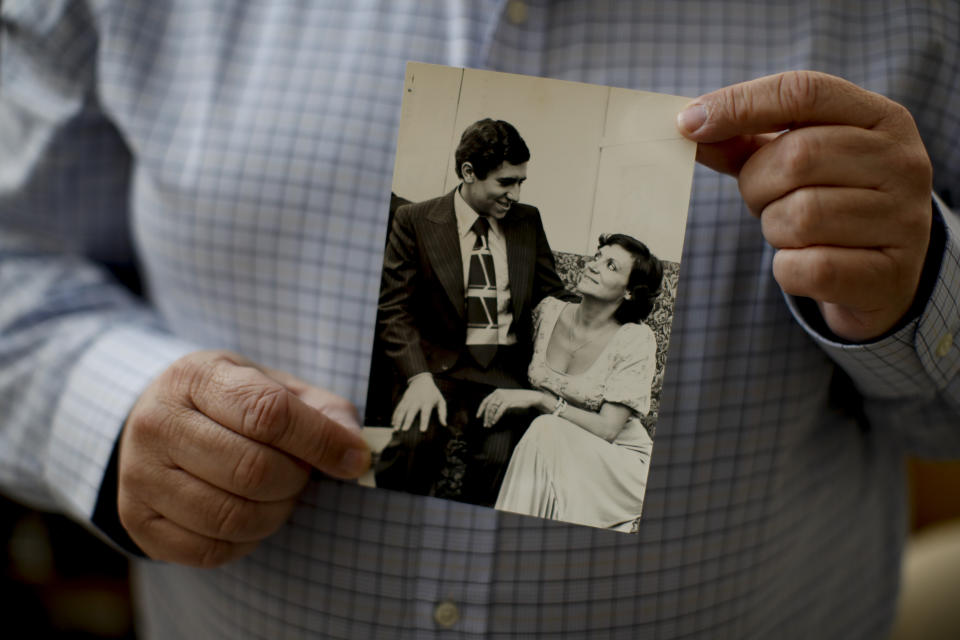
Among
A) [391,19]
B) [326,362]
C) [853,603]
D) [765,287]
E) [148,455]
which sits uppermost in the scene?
[391,19]

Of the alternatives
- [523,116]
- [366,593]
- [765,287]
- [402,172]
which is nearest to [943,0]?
[765,287]

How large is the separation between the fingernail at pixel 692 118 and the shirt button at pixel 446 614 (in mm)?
513

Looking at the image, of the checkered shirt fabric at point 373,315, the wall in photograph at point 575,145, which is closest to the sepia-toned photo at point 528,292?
the wall in photograph at point 575,145

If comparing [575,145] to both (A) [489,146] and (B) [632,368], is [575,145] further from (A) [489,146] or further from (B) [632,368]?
(B) [632,368]

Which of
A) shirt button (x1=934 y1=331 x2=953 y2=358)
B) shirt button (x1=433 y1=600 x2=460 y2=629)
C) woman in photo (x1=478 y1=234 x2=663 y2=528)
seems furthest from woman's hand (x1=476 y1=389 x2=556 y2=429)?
shirt button (x1=934 y1=331 x2=953 y2=358)

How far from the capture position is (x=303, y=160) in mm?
670

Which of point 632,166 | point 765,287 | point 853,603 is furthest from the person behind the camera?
point 853,603

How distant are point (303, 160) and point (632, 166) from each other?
36cm

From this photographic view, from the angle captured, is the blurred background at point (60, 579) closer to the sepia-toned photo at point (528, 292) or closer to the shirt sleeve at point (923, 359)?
the shirt sleeve at point (923, 359)

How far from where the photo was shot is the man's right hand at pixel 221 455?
1.82 feet

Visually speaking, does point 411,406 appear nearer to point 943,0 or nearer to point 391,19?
point 391,19

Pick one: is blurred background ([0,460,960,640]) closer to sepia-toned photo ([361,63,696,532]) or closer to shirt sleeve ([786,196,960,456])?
shirt sleeve ([786,196,960,456])

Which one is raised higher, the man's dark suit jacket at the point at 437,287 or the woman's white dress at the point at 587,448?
the man's dark suit jacket at the point at 437,287

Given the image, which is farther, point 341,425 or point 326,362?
point 326,362
